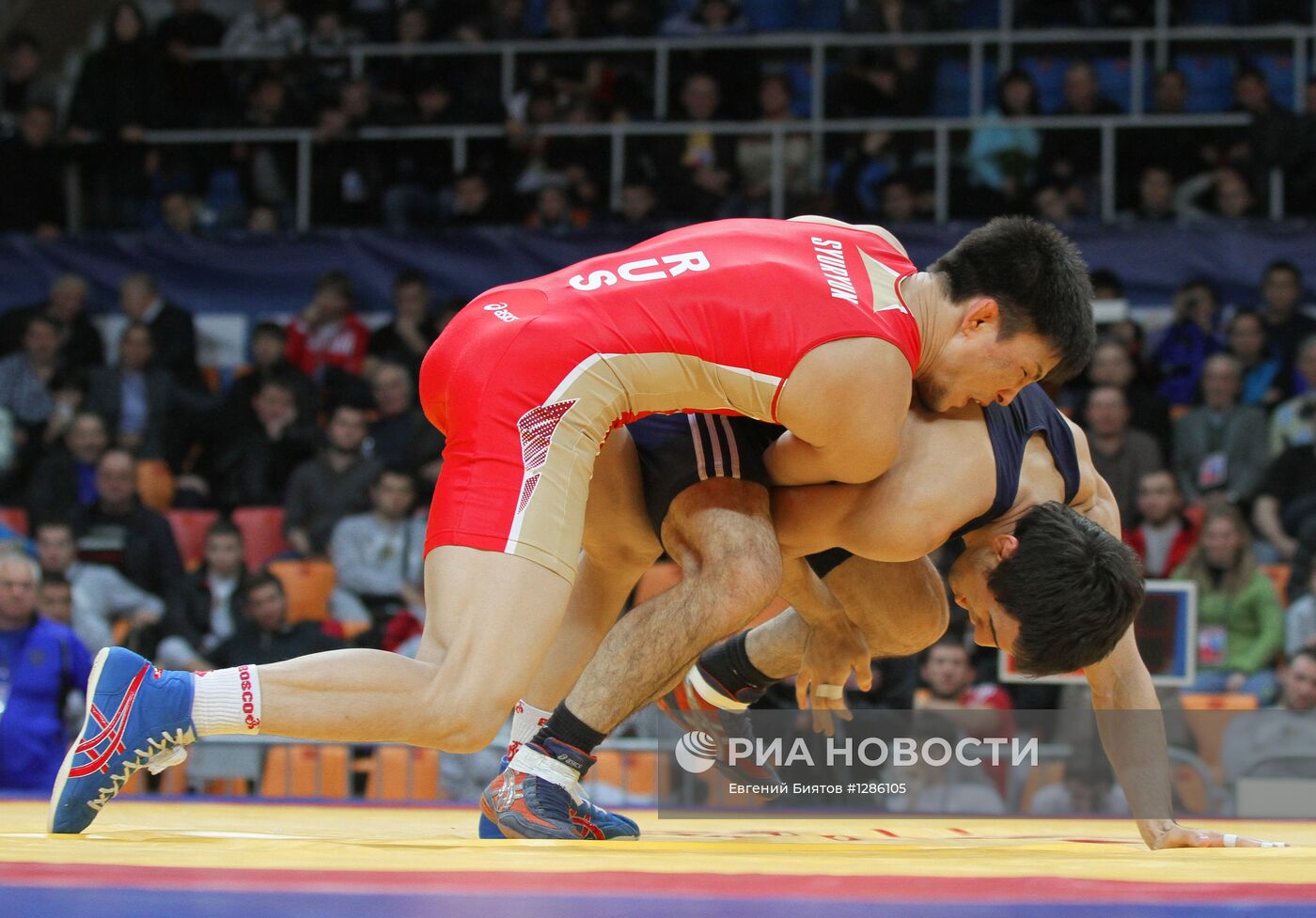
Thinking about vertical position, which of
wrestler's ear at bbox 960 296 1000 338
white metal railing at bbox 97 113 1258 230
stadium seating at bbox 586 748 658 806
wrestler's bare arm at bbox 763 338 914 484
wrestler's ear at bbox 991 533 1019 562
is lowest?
stadium seating at bbox 586 748 658 806

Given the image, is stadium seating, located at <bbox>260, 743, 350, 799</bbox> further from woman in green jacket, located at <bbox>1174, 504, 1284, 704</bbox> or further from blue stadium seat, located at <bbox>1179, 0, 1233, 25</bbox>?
blue stadium seat, located at <bbox>1179, 0, 1233, 25</bbox>

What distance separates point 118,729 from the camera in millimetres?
2893

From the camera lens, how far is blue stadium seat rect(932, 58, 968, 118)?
32.6 ft

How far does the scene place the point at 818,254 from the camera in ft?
10.8

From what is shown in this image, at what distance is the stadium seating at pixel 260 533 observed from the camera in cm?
823

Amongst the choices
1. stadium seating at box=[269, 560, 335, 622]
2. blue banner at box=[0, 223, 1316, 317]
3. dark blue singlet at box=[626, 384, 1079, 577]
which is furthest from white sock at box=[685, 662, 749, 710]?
blue banner at box=[0, 223, 1316, 317]

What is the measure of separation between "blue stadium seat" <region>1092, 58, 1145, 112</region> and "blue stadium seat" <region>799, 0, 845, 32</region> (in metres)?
1.59

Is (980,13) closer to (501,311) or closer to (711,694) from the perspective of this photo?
(711,694)

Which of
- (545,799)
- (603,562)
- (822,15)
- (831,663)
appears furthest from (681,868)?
(822,15)

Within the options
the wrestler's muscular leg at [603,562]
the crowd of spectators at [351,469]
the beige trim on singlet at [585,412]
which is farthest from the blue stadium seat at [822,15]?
the beige trim on singlet at [585,412]

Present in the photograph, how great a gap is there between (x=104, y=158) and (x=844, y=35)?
4.50 metres

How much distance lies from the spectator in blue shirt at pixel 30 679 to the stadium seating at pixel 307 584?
58.3 inches

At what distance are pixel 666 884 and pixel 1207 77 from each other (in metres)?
8.81

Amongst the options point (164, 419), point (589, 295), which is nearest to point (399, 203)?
point (164, 419)
